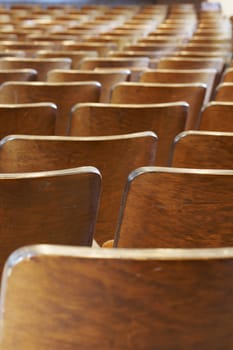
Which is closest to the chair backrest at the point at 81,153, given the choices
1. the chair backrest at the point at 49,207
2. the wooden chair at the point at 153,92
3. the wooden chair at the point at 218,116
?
the chair backrest at the point at 49,207

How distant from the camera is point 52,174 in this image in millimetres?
1066

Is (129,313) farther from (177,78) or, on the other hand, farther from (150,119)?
(177,78)

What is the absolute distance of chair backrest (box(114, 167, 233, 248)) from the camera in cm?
110

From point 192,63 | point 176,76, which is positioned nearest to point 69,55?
point 192,63

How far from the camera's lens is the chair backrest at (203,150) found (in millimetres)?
1435

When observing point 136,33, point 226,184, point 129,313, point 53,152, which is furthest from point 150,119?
point 136,33

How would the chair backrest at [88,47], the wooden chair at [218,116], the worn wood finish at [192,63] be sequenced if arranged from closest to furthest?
1. the wooden chair at [218,116]
2. the worn wood finish at [192,63]
3. the chair backrest at [88,47]

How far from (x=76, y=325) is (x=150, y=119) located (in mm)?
1174

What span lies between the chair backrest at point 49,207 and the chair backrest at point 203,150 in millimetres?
335

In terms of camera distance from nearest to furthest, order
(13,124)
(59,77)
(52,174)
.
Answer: (52,174) → (13,124) → (59,77)

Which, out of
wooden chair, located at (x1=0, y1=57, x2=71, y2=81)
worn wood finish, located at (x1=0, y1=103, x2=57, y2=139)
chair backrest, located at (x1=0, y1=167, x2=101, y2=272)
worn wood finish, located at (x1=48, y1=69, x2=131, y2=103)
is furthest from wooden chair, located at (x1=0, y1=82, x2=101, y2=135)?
chair backrest, located at (x1=0, y1=167, x2=101, y2=272)

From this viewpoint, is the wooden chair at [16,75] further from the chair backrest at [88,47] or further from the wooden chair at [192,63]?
the chair backrest at [88,47]

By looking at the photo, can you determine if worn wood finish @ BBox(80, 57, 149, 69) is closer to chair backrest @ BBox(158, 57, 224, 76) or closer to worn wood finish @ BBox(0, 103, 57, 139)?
chair backrest @ BBox(158, 57, 224, 76)

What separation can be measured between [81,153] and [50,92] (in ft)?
3.28
